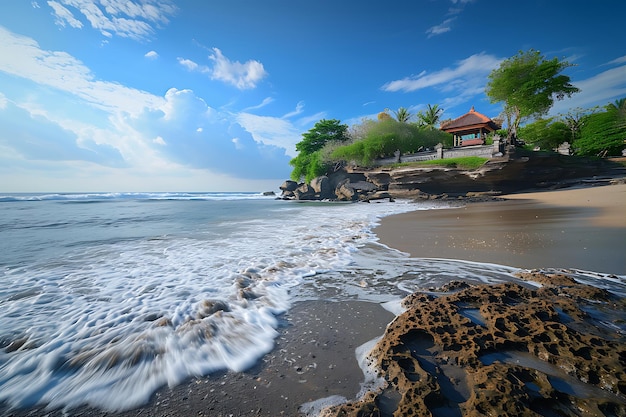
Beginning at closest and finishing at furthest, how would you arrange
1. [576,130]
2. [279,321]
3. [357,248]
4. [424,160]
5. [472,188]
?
[279,321]
[357,248]
[472,188]
[424,160]
[576,130]

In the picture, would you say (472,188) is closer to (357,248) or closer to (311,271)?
(357,248)

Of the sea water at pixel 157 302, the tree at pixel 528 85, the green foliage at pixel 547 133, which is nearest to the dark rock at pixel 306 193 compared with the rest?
the tree at pixel 528 85

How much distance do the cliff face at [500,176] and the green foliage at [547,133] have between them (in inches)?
528

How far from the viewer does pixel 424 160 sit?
80.0 ft

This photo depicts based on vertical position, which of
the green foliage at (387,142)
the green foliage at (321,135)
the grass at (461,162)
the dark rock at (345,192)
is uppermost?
the green foliage at (321,135)

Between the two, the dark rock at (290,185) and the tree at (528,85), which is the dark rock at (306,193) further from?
the tree at (528,85)

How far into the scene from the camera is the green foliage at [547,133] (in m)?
30.7

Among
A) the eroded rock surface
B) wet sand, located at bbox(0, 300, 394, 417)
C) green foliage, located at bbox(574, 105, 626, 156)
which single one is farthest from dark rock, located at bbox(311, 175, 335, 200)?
wet sand, located at bbox(0, 300, 394, 417)

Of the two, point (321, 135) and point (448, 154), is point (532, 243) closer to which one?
point (448, 154)

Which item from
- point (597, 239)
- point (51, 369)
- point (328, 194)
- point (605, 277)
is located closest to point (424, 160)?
point (328, 194)

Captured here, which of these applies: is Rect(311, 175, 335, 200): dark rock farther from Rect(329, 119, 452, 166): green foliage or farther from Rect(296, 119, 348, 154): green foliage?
Rect(296, 119, 348, 154): green foliage

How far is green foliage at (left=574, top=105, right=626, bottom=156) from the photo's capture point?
24156 mm

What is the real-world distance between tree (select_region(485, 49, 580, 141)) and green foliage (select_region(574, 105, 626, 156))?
7.41 meters

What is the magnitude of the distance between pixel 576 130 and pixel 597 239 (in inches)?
1538
